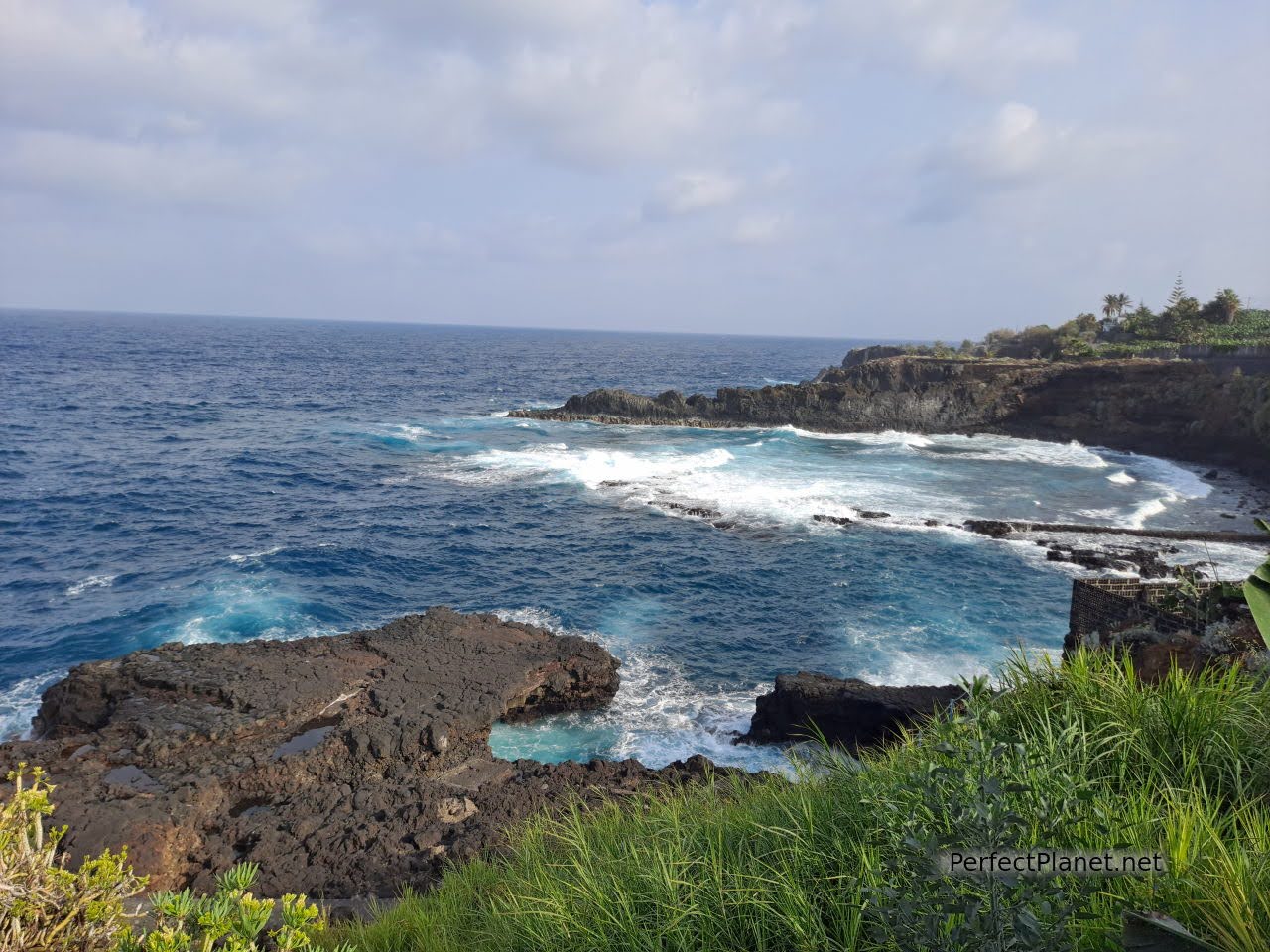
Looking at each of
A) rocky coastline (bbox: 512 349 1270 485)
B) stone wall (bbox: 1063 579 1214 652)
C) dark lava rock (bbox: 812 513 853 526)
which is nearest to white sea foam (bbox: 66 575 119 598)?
dark lava rock (bbox: 812 513 853 526)

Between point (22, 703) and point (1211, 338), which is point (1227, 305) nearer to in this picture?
point (1211, 338)

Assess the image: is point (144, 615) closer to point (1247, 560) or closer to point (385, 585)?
point (385, 585)

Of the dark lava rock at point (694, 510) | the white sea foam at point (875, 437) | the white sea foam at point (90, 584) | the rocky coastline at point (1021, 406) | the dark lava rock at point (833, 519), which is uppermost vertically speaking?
the rocky coastline at point (1021, 406)

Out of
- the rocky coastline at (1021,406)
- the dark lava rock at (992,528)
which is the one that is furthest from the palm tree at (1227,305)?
the dark lava rock at (992,528)

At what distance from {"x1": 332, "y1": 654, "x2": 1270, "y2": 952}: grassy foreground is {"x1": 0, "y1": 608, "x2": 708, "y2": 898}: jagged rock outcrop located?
12.7 ft

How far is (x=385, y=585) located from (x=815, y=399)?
4224 centimetres

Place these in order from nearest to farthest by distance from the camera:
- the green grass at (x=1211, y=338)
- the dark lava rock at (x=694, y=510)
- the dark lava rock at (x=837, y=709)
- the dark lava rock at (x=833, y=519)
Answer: the dark lava rock at (x=837, y=709) < the dark lava rock at (x=833, y=519) < the dark lava rock at (x=694, y=510) < the green grass at (x=1211, y=338)

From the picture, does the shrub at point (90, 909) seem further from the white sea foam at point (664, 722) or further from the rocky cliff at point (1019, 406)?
the rocky cliff at point (1019, 406)

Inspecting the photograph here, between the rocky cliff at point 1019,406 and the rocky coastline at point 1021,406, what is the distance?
74 millimetres

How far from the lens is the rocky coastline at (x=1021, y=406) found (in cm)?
4244

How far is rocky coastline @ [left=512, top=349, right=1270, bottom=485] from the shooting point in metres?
42.4

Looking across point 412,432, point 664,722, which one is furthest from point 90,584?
point 412,432

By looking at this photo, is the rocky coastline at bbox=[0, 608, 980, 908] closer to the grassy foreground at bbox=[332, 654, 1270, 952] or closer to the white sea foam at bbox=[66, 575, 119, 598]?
the grassy foreground at bbox=[332, 654, 1270, 952]

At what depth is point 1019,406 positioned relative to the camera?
5428cm
